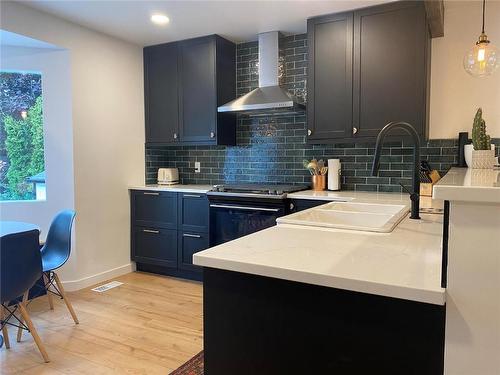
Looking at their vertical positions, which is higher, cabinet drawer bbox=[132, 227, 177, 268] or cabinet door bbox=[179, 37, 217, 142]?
cabinet door bbox=[179, 37, 217, 142]

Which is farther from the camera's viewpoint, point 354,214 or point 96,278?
point 96,278

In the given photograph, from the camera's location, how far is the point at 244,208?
348 centimetres

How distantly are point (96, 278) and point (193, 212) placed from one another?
3.88ft

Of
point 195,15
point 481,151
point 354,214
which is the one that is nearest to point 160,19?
point 195,15

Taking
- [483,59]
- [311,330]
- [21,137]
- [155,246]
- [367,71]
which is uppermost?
[367,71]

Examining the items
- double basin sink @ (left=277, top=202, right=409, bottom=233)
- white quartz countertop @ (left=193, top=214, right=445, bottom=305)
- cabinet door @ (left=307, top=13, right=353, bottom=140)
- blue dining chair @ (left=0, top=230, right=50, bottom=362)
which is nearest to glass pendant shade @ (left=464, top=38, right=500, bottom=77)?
cabinet door @ (left=307, top=13, right=353, bottom=140)

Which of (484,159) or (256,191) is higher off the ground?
(484,159)

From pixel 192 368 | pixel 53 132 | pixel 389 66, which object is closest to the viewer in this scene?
pixel 192 368

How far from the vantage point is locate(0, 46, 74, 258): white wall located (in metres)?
3.49

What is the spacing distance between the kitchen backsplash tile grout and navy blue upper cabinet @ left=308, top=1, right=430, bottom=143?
38 centimetres

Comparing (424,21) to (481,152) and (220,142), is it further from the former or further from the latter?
(220,142)

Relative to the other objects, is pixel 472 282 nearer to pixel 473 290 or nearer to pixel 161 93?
pixel 473 290

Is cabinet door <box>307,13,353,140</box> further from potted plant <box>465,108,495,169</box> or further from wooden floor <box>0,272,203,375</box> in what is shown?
wooden floor <box>0,272,203,375</box>

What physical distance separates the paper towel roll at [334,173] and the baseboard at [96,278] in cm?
240
